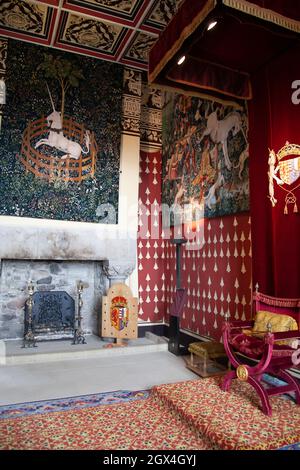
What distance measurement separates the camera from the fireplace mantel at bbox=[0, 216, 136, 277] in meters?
5.50

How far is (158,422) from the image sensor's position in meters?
3.01

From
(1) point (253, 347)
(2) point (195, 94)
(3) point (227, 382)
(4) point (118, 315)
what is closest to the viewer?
(1) point (253, 347)

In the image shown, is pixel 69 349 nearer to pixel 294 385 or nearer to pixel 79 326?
pixel 79 326

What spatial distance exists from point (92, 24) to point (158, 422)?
5809mm

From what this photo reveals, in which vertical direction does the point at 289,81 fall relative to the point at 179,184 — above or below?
above

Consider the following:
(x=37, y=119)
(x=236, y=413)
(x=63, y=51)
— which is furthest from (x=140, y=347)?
(x=63, y=51)

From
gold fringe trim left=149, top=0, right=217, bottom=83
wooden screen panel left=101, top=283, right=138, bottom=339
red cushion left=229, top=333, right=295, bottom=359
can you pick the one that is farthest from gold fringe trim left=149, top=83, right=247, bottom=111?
wooden screen panel left=101, top=283, right=138, bottom=339

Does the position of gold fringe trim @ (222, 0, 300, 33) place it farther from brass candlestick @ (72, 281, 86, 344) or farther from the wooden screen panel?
brass candlestick @ (72, 281, 86, 344)

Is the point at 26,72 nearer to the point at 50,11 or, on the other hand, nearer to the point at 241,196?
the point at 50,11

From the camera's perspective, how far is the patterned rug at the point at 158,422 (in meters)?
2.58

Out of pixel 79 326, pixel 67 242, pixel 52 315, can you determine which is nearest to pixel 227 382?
pixel 79 326

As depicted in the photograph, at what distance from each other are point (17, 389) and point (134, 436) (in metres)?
1.80

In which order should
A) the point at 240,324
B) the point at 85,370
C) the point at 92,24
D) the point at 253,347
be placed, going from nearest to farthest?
1. the point at 253,347
2. the point at 240,324
3. the point at 85,370
4. the point at 92,24

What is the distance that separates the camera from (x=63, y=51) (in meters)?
6.20
